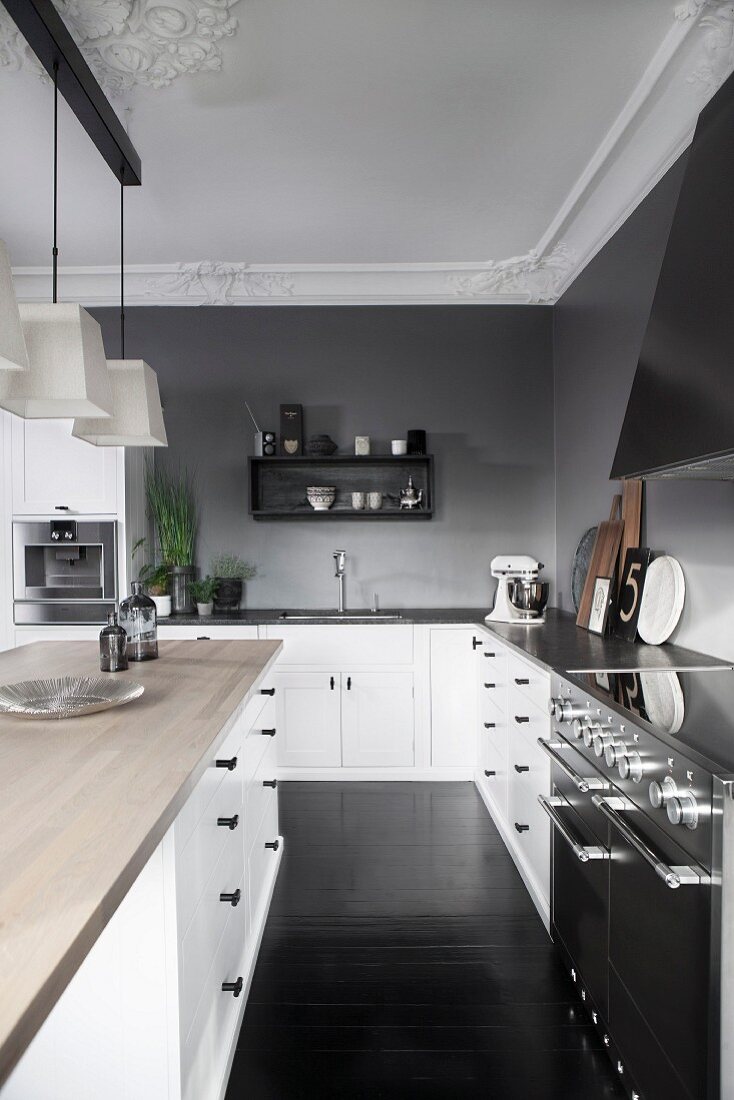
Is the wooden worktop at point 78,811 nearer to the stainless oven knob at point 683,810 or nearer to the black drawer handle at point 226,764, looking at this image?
the black drawer handle at point 226,764

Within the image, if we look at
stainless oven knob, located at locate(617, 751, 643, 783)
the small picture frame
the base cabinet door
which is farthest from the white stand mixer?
stainless oven knob, located at locate(617, 751, 643, 783)

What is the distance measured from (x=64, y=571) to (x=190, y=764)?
3.02 metres

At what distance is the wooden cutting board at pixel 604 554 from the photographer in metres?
3.31

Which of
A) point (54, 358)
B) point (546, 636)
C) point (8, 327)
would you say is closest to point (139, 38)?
point (54, 358)

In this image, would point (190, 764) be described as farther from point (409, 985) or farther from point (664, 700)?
point (409, 985)

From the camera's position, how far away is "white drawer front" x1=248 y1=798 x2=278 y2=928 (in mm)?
2264

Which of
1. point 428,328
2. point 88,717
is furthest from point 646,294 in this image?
point 88,717

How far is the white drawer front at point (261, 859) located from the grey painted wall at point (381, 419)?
1.89 meters

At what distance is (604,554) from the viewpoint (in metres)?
3.41

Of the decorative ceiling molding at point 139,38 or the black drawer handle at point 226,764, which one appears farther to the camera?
the decorative ceiling molding at point 139,38

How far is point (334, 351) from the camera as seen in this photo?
453 centimetres

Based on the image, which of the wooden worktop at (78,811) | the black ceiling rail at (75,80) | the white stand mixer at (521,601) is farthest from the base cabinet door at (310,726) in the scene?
the black ceiling rail at (75,80)

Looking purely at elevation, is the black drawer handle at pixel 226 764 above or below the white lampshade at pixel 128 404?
below

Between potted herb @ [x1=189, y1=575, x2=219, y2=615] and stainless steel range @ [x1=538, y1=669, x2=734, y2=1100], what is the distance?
2.48 m
